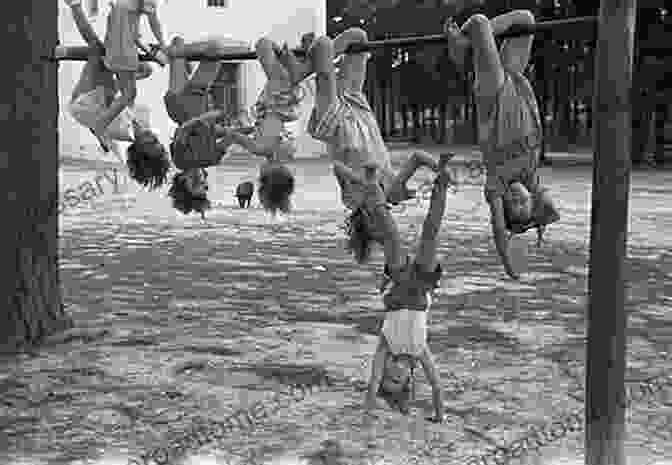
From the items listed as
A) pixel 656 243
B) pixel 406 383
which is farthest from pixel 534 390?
pixel 656 243

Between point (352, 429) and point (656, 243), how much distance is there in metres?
7.19

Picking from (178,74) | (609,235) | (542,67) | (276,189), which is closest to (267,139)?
(276,189)

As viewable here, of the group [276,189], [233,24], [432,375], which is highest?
[233,24]

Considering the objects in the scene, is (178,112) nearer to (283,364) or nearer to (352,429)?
(352,429)

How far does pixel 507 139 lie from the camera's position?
8.81 ft

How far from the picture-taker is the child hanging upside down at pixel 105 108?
371 cm

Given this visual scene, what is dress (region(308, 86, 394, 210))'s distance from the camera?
10.0 ft

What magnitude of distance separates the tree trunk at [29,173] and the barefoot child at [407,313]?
3032mm

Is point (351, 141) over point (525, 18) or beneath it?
beneath

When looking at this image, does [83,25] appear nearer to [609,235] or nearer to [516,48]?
[516,48]

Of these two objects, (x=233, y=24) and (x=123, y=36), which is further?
(x=233, y=24)

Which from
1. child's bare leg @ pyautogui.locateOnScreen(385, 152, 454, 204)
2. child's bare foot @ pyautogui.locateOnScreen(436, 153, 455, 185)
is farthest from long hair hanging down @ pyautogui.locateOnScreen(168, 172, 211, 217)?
child's bare foot @ pyautogui.locateOnScreen(436, 153, 455, 185)

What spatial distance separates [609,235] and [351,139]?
0.96 m

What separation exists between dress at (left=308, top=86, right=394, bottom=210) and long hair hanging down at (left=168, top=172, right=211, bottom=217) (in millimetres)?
728
